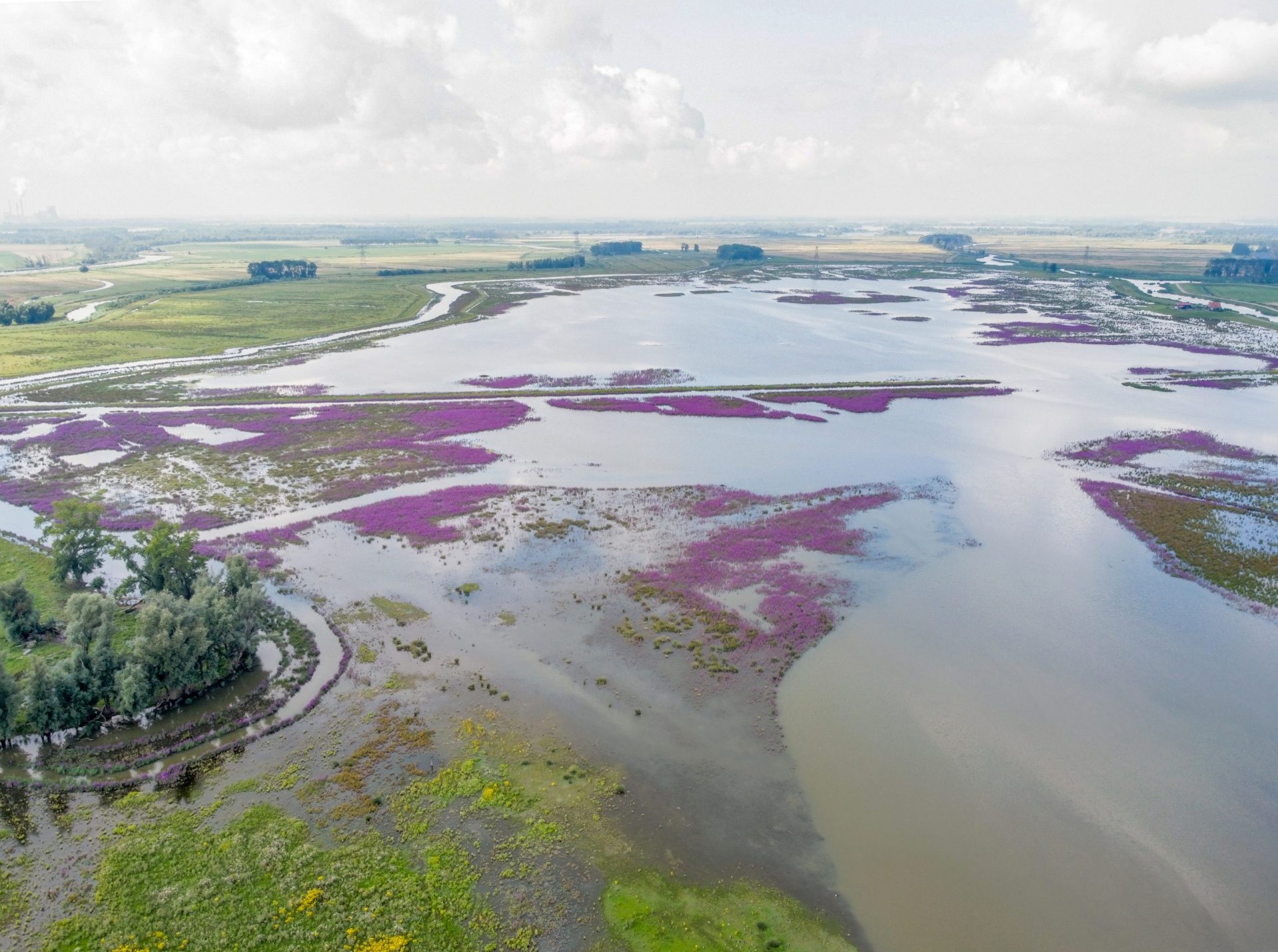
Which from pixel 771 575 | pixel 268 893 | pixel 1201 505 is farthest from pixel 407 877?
pixel 1201 505

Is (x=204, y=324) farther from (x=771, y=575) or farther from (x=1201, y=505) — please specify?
(x=1201, y=505)

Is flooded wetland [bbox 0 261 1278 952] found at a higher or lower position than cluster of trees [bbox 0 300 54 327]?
lower

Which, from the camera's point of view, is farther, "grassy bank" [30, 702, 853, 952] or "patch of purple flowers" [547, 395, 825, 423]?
"patch of purple flowers" [547, 395, 825, 423]

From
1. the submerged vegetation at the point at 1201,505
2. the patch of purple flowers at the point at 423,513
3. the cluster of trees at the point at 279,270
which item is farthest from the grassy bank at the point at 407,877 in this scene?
the cluster of trees at the point at 279,270

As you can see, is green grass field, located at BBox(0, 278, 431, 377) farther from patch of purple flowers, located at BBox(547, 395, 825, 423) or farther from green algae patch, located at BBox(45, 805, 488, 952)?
green algae patch, located at BBox(45, 805, 488, 952)

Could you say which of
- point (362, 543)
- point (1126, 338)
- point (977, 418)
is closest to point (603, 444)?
point (362, 543)

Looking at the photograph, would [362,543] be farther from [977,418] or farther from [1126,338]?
[1126,338]

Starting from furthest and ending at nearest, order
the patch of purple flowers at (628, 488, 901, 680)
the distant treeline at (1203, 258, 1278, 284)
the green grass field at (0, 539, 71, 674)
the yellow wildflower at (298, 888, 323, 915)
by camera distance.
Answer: the distant treeline at (1203, 258, 1278, 284) → the patch of purple flowers at (628, 488, 901, 680) → the green grass field at (0, 539, 71, 674) → the yellow wildflower at (298, 888, 323, 915)

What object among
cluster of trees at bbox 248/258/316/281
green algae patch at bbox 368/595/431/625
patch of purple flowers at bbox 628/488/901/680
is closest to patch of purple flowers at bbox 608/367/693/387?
patch of purple flowers at bbox 628/488/901/680
